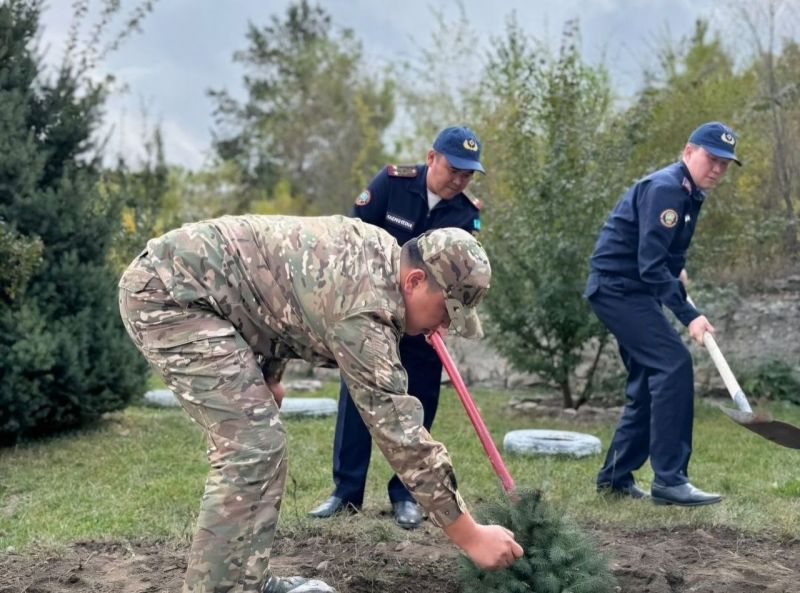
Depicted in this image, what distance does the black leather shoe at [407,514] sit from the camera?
4.45 meters

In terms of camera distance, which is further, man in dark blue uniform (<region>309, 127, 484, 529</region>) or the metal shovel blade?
man in dark blue uniform (<region>309, 127, 484, 529</region>)

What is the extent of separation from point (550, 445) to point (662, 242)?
2166 mm

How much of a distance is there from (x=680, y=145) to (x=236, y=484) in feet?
27.5

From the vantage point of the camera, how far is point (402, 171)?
4.64 metres

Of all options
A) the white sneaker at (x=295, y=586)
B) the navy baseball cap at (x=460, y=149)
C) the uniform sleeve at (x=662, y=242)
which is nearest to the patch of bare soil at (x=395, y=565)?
the white sneaker at (x=295, y=586)

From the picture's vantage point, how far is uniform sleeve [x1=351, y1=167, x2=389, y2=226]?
4.62 meters

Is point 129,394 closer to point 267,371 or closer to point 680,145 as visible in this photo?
point 267,371

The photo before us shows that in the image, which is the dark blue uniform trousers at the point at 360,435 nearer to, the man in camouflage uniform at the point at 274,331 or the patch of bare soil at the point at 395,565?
the patch of bare soil at the point at 395,565

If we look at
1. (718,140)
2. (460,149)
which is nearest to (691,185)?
(718,140)

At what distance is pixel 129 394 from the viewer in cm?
732

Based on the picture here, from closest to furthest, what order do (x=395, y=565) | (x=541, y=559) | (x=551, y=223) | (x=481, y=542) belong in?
(x=481, y=542), (x=541, y=559), (x=395, y=565), (x=551, y=223)

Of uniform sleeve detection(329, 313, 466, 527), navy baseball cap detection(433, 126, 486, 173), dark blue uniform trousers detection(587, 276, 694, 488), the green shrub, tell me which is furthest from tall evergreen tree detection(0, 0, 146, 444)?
the green shrub

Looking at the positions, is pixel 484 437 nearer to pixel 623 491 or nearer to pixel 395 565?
pixel 395 565

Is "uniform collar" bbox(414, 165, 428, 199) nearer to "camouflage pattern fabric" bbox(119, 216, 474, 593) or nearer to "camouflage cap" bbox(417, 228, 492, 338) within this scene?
"camouflage pattern fabric" bbox(119, 216, 474, 593)
